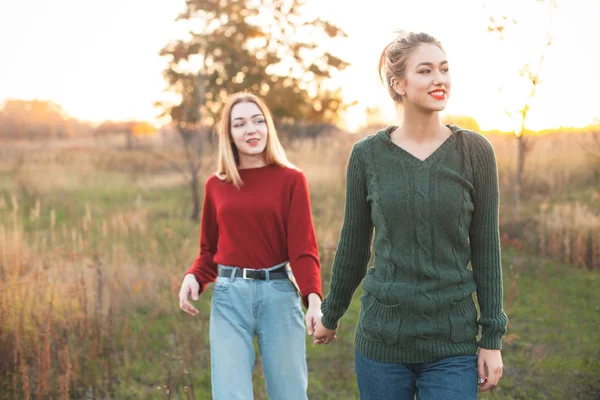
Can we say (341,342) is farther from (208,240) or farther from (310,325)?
(310,325)

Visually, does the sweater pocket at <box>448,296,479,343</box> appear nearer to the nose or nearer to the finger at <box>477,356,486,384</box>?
the finger at <box>477,356,486,384</box>

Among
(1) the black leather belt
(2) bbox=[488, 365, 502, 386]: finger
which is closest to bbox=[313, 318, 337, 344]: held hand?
(1) the black leather belt

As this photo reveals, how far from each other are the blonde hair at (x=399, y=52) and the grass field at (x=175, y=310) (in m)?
2.70

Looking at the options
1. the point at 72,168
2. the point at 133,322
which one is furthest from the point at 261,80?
the point at 72,168

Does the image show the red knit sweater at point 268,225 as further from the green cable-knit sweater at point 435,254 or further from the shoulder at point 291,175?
the green cable-knit sweater at point 435,254

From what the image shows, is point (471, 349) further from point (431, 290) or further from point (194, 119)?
point (194, 119)

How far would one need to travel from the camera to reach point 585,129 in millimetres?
10352

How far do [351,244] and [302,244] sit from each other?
68 cm

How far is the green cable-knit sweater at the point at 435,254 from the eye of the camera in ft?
6.73

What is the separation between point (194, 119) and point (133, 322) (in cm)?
718

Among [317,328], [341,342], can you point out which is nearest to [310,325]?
[317,328]

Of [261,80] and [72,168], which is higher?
[261,80]

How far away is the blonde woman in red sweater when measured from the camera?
291 centimetres

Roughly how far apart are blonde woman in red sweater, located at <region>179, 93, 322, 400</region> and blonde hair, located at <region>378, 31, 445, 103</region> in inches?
38.8
